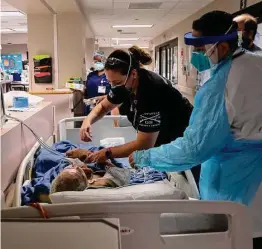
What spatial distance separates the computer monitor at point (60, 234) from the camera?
884mm

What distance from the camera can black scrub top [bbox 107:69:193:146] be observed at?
1899 millimetres

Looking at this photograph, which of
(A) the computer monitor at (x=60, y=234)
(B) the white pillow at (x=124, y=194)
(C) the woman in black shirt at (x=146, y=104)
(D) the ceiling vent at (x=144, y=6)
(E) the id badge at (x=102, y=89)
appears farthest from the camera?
(D) the ceiling vent at (x=144, y=6)

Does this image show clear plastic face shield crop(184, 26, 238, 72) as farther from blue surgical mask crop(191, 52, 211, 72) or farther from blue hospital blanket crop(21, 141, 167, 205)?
blue hospital blanket crop(21, 141, 167, 205)

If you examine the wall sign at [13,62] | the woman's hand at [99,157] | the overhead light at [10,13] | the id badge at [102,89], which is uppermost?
the overhead light at [10,13]

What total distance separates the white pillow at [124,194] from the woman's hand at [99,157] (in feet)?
1.31

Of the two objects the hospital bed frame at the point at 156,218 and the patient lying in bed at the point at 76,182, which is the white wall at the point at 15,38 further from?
the hospital bed frame at the point at 156,218

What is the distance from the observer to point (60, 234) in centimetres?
91

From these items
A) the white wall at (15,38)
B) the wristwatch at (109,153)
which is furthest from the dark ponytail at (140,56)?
the white wall at (15,38)

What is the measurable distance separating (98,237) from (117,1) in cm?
547

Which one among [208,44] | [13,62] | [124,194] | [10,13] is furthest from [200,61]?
[13,62]

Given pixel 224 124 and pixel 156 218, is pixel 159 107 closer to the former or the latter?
pixel 224 124

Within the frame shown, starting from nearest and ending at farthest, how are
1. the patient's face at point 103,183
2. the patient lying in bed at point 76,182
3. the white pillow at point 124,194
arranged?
the white pillow at point 124,194
the patient lying in bed at point 76,182
the patient's face at point 103,183

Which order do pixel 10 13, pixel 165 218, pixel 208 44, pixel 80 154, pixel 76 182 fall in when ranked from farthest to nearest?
pixel 10 13 < pixel 80 154 < pixel 76 182 < pixel 208 44 < pixel 165 218

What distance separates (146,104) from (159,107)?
0.09 metres
